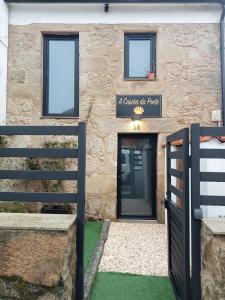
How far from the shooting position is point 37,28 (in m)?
6.96

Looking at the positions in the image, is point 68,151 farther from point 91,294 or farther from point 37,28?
point 37,28

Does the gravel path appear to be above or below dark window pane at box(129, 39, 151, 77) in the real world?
below

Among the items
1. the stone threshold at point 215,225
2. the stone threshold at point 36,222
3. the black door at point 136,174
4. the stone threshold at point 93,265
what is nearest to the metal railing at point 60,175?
the stone threshold at point 36,222

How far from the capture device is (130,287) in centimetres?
340

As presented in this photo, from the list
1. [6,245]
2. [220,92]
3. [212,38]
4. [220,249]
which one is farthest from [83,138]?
[212,38]

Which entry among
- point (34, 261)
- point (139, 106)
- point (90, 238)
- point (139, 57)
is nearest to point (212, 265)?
point (34, 261)

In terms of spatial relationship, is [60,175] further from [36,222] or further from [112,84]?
[112,84]

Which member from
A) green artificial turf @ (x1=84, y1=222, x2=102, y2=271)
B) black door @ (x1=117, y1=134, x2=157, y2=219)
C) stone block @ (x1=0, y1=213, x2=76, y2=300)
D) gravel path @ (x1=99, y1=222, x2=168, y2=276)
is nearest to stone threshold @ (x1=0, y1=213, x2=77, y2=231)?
stone block @ (x1=0, y1=213, x2=76, y2=300)

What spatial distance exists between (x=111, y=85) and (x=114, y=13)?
5.87 feet

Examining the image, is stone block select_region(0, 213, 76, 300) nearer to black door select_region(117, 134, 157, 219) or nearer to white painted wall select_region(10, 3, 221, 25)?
black door select_region(117, 134, 157, 219)

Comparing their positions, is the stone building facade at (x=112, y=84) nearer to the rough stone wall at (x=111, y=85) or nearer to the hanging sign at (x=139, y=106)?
the rough stone wall at (x=111, y=85)

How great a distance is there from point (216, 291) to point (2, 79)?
20.8 feet

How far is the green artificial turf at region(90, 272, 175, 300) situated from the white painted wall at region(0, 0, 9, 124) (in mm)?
4675

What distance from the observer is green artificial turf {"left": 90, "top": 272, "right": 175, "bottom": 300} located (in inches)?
125
